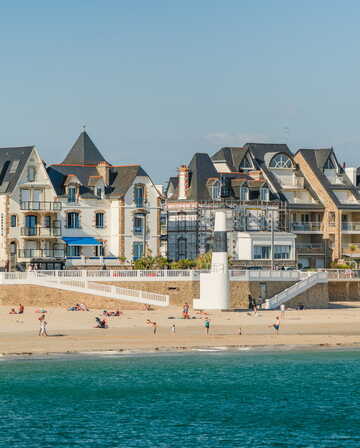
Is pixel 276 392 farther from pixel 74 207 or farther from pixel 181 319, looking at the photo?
pixel 74 207

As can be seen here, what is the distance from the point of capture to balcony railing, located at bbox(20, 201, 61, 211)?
82.4m

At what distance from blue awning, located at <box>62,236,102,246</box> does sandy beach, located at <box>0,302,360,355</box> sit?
13.2 m

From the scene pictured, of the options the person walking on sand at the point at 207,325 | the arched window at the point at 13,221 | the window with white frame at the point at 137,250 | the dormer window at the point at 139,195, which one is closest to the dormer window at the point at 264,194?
the dormer window at the point at 139,195

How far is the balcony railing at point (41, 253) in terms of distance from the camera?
8231cm

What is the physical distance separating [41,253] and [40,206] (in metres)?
3.43

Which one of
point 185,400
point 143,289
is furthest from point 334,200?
point 185,400

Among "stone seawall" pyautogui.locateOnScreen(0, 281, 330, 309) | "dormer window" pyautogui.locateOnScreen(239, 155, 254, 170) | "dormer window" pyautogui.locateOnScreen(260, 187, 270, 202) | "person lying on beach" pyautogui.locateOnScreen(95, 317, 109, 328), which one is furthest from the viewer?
"dormer window" pyautogui.locateOnScreen(239, 155, 254, 170)

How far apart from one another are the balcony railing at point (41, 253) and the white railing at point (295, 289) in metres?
16.7

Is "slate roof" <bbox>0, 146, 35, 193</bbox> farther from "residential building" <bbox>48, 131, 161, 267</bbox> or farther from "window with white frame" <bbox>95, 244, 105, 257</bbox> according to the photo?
"window with white frame" <bbox>95, 244, 105, 257</bbox>

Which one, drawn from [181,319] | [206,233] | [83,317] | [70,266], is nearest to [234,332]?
[181,319]

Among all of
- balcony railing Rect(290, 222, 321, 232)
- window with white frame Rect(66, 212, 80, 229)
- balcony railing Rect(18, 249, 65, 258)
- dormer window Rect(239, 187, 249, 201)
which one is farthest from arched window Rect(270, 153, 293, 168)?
balcony railing Rect(18, 249, 65, 258)

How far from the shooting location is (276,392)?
51.8m

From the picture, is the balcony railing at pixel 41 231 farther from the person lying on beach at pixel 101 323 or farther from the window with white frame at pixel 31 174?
the person lying on beach at pixel 101 323

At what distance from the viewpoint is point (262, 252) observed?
304ft
